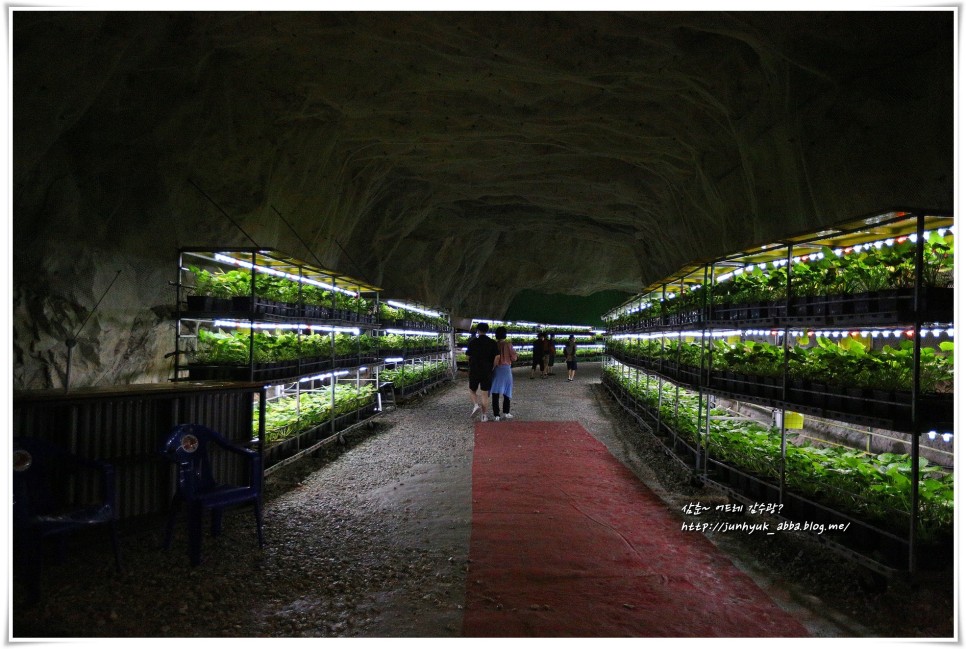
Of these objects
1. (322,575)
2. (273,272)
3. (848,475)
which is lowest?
(322,575)

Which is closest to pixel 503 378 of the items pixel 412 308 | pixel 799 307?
pixel 412 308

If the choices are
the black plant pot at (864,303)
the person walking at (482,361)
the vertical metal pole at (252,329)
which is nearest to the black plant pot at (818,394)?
the black plant pot at (864,303)

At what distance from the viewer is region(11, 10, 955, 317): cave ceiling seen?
20.7ft

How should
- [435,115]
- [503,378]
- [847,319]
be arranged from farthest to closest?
[435,115] < [503,378] < [847,319]

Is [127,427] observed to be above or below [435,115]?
below

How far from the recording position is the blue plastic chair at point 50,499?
336 cm

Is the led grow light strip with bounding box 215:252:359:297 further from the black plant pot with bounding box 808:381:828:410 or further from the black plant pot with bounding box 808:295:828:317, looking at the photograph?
the black plant pot with bounding box 808:381:828:410

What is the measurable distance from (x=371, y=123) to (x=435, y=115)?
1.47 meters

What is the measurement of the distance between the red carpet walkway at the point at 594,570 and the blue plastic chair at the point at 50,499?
8.44ft

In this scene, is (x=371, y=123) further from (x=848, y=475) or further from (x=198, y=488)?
(x=848, y=475)

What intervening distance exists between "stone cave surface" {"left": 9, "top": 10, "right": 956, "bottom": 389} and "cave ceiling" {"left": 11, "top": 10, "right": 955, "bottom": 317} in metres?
0.03

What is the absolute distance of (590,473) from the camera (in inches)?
263

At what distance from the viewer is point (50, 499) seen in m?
3.78

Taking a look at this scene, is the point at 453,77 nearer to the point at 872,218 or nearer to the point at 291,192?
the point at 291,192
